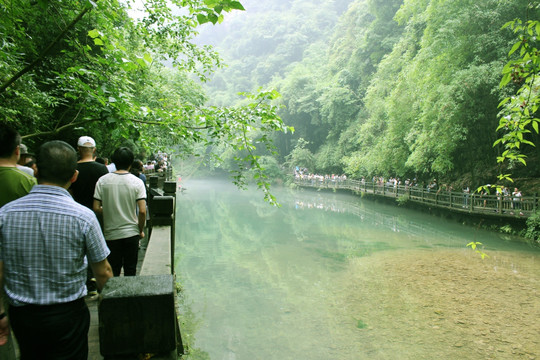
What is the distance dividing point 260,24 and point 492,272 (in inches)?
3038

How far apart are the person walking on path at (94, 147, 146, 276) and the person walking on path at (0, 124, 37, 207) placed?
0.92 metres

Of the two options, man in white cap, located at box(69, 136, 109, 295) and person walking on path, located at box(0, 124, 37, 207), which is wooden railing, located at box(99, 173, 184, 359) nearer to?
person walking on path, located at box(0, 124, 37, 207)

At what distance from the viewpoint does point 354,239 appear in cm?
1449

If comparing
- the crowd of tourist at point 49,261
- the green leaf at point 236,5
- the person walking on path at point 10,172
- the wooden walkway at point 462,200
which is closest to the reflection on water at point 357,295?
the wooden walkway at point 462,200

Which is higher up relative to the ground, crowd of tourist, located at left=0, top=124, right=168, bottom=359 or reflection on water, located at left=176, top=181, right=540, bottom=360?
crowd of tourist, located at left=0, top=124, right=168, bottom=359

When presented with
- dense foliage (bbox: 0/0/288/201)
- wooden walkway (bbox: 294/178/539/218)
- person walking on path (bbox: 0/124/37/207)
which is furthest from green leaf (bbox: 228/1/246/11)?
wooden walkway (bbox: 294/178/539/218)

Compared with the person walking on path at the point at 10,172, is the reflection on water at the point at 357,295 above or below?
below

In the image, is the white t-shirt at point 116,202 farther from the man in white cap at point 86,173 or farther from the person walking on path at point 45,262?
the person walking on path at point 45,262

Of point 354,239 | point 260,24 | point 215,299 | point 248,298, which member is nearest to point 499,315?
point 248,298

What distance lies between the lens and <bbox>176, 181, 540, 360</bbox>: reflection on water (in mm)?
5973

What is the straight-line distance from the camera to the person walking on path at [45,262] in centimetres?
144

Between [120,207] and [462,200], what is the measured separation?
1734cm

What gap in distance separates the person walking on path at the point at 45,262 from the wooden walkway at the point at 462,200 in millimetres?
15443

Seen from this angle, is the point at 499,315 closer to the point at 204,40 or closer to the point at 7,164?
the point at 7,164
